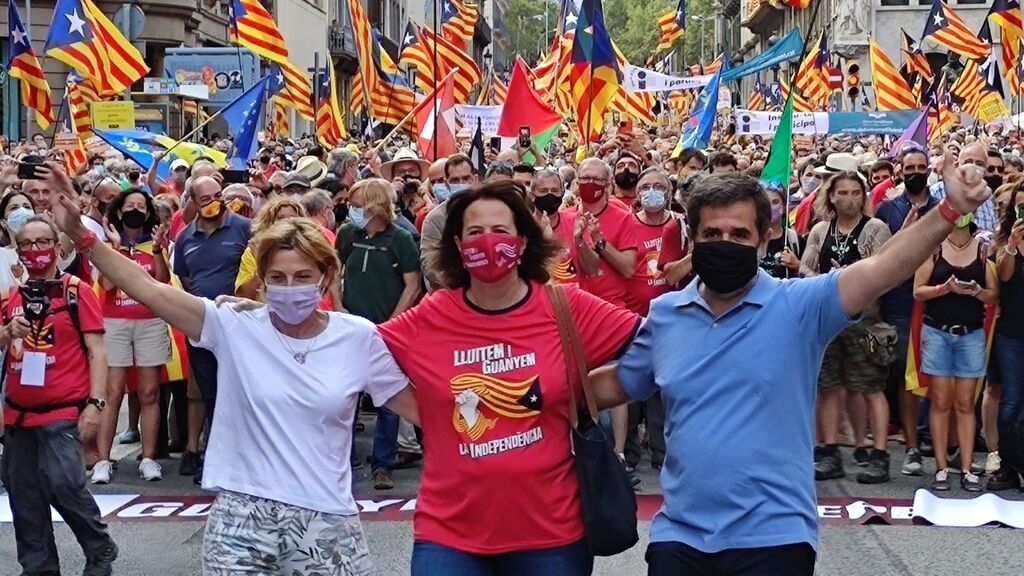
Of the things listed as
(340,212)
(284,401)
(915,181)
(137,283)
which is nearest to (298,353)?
(284,401)

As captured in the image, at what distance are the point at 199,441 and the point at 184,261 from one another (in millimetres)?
1172

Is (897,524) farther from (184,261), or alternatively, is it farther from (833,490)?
(184,261)

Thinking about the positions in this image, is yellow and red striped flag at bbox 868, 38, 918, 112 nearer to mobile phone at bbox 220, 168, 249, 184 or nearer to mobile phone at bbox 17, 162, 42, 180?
mobile phone at bbox 220, 168, 249, 184

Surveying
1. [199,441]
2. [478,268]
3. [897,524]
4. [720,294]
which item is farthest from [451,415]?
[199,441]

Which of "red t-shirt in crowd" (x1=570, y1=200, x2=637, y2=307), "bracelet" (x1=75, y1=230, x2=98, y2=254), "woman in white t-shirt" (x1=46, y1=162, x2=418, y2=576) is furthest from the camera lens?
"red t-shirt in crowd" (x1=570, y1=200, x2=637, y2=307)

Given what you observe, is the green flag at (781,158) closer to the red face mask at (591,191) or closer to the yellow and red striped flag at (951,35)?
the red face mask at (591,191)

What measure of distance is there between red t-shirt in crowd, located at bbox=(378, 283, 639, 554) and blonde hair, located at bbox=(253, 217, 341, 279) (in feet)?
1.53

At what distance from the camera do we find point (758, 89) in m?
44.5

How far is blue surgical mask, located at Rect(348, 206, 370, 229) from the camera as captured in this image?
977 cm

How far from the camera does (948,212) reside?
4.00 meters

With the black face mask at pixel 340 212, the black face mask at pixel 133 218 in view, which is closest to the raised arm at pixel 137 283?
the black face mask at pixel 133 218

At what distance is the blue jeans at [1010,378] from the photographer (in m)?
9.27

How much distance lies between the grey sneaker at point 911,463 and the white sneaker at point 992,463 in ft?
1.34

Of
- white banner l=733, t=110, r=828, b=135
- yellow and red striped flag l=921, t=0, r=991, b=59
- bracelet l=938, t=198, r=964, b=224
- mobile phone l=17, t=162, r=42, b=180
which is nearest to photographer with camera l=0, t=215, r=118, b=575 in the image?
mobile phone l=17, t=162, r=42, b=180
